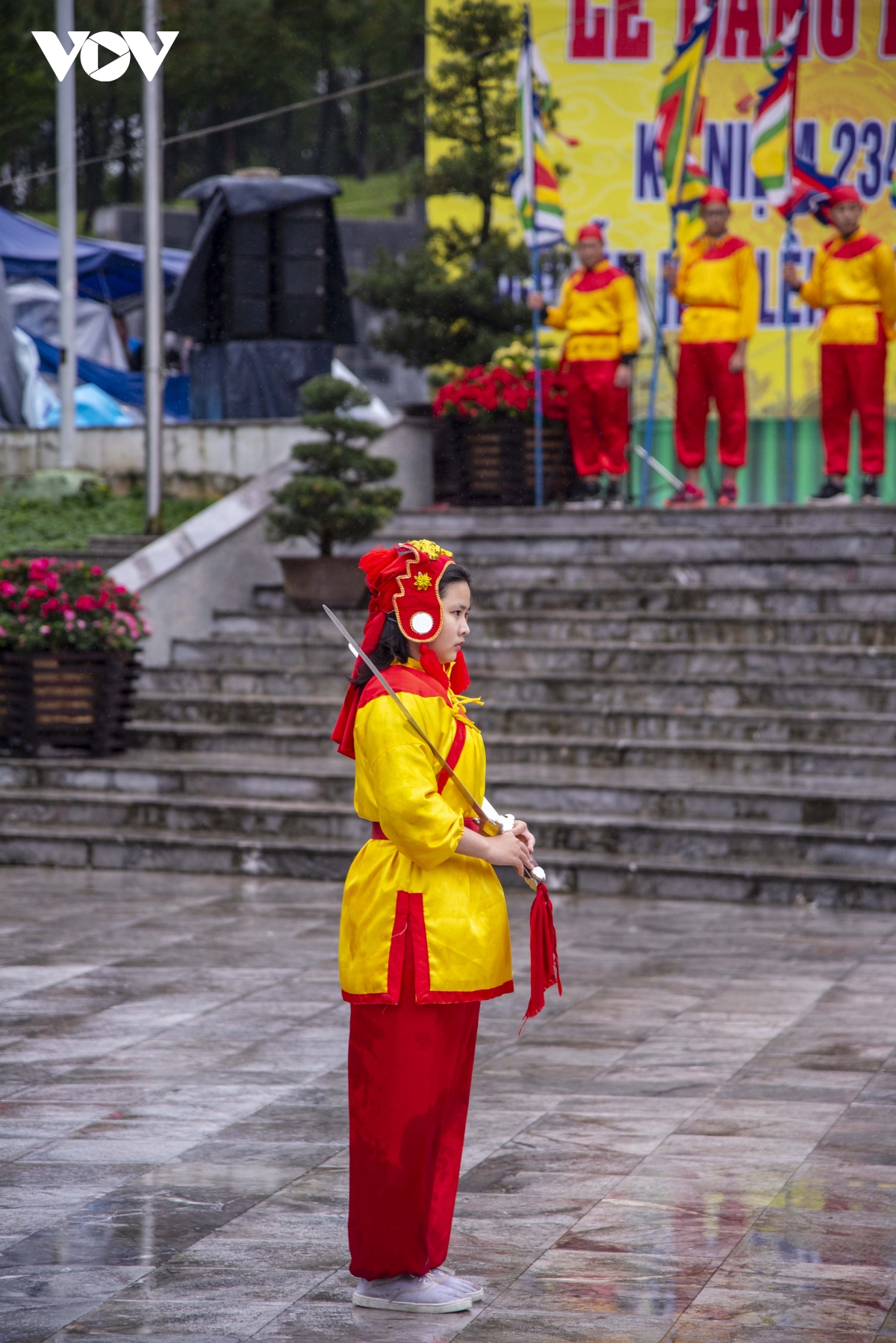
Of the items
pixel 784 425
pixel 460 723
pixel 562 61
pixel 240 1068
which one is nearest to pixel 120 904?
pixel 240 1068

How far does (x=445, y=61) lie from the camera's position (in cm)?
1579

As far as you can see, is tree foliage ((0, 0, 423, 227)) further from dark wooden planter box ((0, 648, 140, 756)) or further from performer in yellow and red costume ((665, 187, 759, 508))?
dark wooden planter box ((0, 648, 140, 756))

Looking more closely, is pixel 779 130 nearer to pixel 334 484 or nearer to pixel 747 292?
pixel 747 292

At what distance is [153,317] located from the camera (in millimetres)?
14469

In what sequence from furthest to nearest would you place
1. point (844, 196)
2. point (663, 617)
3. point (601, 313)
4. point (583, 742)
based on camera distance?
point (601, 313)
point (844, 196)
point (663, 617)
point (583, 742)

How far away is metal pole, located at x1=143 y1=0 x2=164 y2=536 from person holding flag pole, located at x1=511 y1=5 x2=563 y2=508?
113 inches

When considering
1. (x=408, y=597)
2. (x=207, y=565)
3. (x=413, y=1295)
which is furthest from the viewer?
(x=207, y=565)

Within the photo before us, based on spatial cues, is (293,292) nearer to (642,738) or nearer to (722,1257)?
(642,738)

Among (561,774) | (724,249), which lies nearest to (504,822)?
(561,774)

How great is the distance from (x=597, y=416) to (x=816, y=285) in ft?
6.45

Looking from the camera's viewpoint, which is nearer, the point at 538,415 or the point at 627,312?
the point at 627,312

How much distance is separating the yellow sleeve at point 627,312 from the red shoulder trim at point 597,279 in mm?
62

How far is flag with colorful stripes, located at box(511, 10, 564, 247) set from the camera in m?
14.4

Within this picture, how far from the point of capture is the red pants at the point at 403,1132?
3.88m
